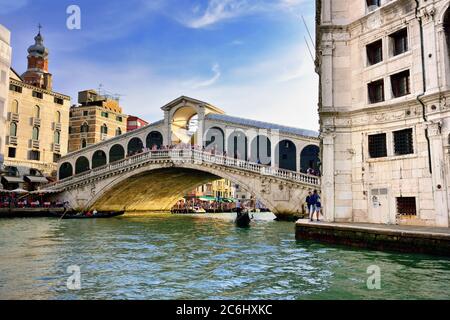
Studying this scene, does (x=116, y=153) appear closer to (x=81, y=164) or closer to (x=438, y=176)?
(x=81, y=164)

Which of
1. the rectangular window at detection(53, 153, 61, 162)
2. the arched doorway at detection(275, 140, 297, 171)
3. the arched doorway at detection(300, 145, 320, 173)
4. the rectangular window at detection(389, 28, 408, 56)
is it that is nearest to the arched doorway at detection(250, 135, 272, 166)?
the arched doorway at detection(275, 140, 297, 171)

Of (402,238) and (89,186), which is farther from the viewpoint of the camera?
(89,186)

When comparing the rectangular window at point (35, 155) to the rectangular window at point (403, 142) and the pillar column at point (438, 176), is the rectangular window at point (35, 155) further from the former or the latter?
the pillar column at point (438, 176)

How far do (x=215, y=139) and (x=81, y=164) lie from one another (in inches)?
542

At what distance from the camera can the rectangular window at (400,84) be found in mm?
12359

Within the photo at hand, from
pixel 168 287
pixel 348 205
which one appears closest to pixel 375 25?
pixel 348 205

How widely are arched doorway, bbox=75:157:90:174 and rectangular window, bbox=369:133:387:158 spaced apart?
28.6 metres

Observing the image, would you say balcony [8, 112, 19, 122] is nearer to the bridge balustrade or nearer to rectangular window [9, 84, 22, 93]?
rectangular window [9, 84, 22, 93]

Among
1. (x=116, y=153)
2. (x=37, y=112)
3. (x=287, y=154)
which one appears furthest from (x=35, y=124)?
(x=287, y=154)

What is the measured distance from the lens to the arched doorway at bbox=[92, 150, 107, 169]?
35.2 meters

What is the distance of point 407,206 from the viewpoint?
11.8 meters
